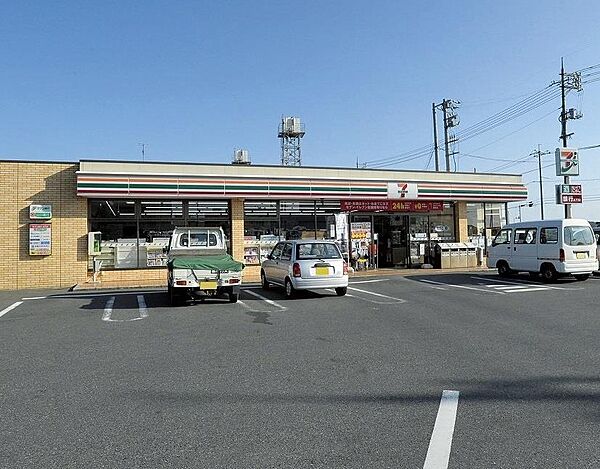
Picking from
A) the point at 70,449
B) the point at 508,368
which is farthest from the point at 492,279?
the point at 70,449

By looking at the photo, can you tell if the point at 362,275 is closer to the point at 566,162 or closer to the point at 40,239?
the point at 566,162

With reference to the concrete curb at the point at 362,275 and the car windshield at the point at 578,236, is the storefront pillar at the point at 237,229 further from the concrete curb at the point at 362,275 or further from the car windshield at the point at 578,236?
the car windshield at the point at 578,236

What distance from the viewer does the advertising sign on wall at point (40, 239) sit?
17688 millimetres

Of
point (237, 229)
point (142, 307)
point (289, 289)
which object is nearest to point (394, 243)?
point (237, 229)

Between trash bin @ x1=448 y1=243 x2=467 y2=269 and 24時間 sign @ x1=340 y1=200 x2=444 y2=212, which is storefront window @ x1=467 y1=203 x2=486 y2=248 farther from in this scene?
24時間 sign @ x1=340 y1=200 x2=444 y2=212

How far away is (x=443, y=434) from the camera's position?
4.20 m

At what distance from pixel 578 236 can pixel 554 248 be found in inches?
33.6

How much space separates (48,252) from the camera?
58.7ft

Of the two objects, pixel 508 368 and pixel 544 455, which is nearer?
pixel 544 455

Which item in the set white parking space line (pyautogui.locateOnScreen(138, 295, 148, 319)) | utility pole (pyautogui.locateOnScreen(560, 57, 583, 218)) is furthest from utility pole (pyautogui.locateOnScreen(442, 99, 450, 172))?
white parking space line (pyautogui.locateOnScreen(138, 295, 148, 319))

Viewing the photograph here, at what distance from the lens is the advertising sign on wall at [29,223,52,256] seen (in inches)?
696

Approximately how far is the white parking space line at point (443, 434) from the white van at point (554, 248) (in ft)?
40.8

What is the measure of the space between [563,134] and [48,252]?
81.6ft

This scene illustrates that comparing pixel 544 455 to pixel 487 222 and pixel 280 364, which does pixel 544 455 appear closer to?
pixel 280 364
